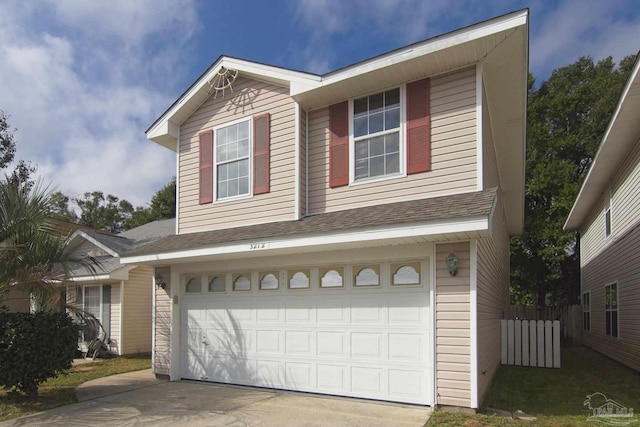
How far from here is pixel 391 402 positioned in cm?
703

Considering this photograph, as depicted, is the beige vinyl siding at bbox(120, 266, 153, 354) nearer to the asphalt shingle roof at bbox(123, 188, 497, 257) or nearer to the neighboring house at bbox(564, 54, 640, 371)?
the asphalt shingle roof at bbox(123, 188, 497, 257)

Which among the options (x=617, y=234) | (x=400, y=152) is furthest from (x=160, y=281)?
(x=617, y=234)

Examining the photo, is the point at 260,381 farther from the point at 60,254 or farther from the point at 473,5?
the point at 473,5

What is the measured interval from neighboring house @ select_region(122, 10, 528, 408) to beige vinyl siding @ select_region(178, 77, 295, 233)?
3 cm

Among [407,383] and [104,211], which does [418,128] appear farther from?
[104,211]

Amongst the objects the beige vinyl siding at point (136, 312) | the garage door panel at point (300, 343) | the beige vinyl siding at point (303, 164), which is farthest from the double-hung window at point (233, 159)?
the beige vinyl siding at point (136, 312)

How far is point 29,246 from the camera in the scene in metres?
7.59

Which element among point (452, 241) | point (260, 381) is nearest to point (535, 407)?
point (452, 241)

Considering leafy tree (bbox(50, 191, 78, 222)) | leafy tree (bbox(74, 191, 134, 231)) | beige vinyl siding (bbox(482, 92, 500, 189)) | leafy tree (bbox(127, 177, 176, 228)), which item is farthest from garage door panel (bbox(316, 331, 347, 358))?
leafy tree (bbox(74, 191, 134, 231))

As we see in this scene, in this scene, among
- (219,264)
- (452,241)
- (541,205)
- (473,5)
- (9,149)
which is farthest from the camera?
(541,205)

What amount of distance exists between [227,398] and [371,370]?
2.54m

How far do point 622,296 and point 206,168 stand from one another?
35.1 ft

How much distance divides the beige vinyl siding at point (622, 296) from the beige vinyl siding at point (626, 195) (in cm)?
35

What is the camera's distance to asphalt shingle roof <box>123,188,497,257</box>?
20.6ft
